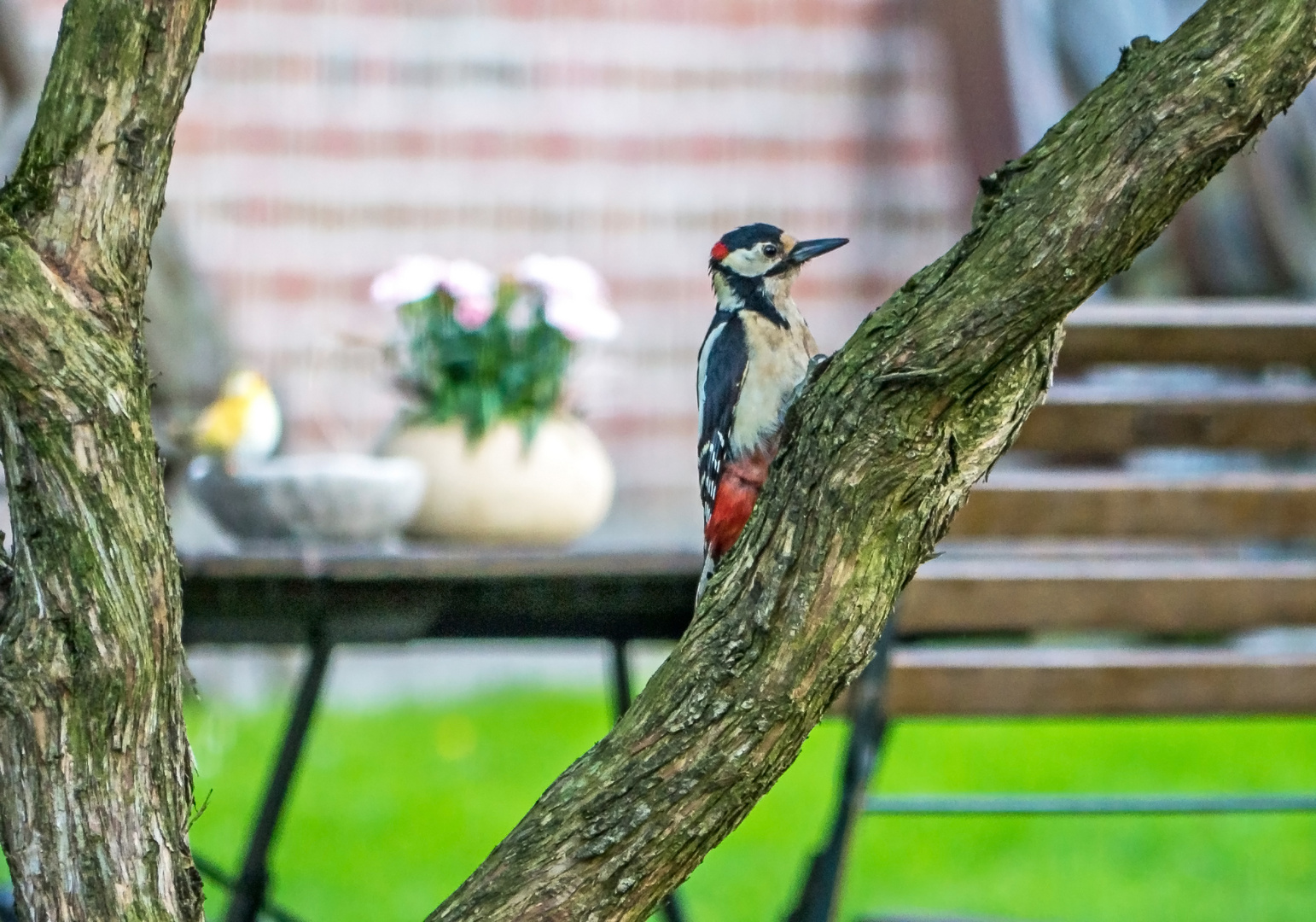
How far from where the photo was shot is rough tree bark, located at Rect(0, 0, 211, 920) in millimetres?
1316

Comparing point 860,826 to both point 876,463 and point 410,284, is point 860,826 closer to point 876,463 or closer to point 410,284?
point 410,284

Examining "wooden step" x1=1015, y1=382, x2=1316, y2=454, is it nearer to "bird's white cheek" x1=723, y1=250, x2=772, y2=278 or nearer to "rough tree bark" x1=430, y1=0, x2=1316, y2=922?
"bird's white cheek" x1=723, y1=250, x2=772, y2=278

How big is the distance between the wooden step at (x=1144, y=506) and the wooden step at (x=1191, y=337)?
17 cm

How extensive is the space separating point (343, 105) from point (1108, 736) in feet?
8.97

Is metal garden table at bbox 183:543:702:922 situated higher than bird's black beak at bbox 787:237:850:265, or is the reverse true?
bird's black beak at bbox 787:237:850:265

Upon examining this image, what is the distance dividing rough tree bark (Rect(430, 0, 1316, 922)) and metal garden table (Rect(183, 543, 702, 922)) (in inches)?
23.4

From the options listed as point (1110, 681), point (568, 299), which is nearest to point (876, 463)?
point (568, 299)

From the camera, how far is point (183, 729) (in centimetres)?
139

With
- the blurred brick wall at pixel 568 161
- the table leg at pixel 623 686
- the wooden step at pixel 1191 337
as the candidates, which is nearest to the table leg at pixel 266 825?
the table leg at pixel 623 686

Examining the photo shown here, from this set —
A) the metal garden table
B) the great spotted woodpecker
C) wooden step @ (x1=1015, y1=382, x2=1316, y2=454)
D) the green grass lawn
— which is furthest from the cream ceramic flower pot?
the green grass lawn

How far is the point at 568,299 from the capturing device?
2.50m

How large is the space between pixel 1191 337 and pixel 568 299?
87 cm

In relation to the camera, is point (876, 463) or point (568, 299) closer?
point (876, 463)

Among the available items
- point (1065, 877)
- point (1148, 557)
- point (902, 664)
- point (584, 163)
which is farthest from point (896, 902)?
point (584, 163)
